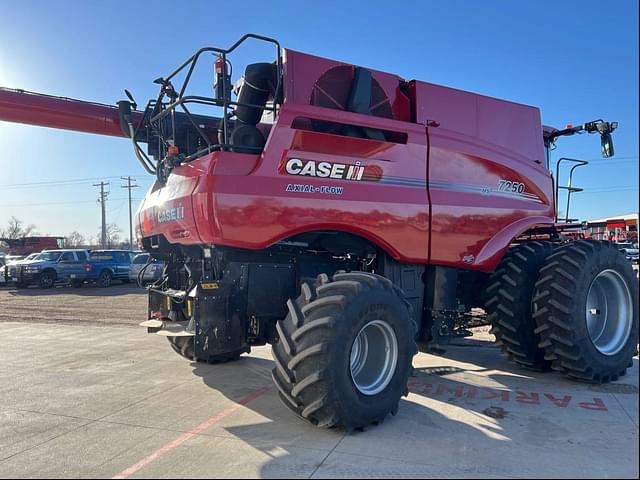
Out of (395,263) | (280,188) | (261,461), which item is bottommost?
(261,461)

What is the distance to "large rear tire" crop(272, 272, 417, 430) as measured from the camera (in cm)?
423

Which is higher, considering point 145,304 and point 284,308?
point 284,308

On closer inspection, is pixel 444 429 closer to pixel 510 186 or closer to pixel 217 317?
pixel 217 317

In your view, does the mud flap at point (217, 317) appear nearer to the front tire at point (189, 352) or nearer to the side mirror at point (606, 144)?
the front tire at point (189, 352)

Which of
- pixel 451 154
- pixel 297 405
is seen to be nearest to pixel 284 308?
pixel 297 405

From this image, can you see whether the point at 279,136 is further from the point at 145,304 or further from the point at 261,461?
the point at 145,304

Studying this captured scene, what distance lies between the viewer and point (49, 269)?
2388cm

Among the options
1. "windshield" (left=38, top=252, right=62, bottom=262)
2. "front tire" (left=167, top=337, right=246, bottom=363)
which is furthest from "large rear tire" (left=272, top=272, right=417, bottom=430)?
"windshield" (left=38, top=252, right=62, bottom=262)

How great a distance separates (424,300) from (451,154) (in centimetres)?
169

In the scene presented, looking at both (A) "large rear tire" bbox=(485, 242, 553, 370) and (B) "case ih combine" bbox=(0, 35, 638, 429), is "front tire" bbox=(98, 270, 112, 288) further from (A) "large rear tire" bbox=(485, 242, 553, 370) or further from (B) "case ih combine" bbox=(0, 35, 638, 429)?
(A) "large rear tire" bbox=(485, 242, 553, 370)

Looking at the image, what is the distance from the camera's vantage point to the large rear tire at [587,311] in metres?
5.75

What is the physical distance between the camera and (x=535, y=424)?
464 cm

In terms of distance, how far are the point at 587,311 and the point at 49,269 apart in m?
23.5

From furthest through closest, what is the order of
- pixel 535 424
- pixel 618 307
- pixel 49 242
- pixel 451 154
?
1. pixel 49 242
2. pixel 618 307
3. pixel 451 154
4. pixel 535 424
